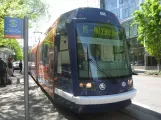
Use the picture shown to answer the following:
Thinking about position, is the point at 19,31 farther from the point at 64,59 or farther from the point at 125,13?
the point at 125,13

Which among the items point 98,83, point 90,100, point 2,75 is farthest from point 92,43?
point 2,75

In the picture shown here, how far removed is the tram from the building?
30284 mm

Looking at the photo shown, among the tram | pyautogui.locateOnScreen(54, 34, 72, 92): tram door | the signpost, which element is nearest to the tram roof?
the tram

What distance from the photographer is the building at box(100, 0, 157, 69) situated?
118 ft

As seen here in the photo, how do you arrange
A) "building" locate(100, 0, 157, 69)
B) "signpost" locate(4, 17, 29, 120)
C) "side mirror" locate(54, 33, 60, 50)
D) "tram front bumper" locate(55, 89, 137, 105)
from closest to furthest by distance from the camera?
"signpost" locate(4, 17, 29, 120), "tram front bumper" locate(55, 89, 137, 105), "side mirror" locate(54, 33, 60, 50), "building" locate(100, 0, 157, 69)

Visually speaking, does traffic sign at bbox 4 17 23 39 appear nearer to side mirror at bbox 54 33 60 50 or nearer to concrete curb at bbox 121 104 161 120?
side mirror at bbox 54 33 60 50

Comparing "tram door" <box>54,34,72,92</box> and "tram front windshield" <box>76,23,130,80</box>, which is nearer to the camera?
"tram front windshield" <box>76,23,130,80</box>

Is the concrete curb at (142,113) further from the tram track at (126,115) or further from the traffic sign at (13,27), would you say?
the traffic sign at (13,27)

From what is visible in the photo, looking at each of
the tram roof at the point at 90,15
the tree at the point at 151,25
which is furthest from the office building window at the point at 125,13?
the tram roof at the point at 90,15

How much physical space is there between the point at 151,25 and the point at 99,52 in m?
19.3

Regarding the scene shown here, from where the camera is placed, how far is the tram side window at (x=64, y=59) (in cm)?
648

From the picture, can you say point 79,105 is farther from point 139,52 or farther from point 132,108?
point 139,52

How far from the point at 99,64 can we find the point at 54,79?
5.71 ft

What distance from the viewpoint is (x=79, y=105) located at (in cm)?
594
